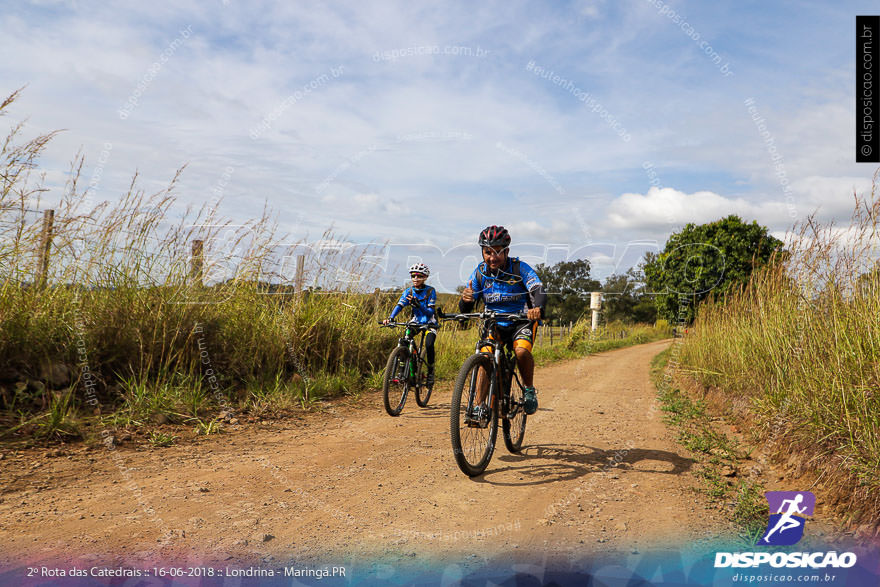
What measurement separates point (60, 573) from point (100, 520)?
2.29ft

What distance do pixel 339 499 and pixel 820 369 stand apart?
13.7 ft

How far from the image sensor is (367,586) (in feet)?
8.73

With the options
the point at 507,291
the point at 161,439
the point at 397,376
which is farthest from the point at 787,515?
the point at 161,439

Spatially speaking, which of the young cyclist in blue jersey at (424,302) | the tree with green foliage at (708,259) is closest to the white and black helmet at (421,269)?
the young cyclist in blue jersey at (424,302)

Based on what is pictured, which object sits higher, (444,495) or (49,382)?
(49,382)

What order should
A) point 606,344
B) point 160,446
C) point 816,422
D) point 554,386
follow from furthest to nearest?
point 606,344
point 554,386
point 160,446
point 816,422

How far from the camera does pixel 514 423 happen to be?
5547mm

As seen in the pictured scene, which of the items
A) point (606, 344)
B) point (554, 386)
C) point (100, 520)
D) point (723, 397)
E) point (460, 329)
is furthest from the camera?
point (606, 344)

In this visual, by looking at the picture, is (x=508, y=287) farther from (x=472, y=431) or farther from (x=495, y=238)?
(x=472, y=431)

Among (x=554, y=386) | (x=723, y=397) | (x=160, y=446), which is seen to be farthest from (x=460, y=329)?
(x=160, y=446)

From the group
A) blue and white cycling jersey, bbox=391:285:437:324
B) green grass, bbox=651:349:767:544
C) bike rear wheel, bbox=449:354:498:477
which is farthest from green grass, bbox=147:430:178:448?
green grass, bbox=651:349:767:544

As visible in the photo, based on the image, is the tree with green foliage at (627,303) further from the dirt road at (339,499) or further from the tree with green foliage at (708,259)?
the dirt road at (339,499)

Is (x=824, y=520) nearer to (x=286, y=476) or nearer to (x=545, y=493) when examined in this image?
(x=545, y=493)

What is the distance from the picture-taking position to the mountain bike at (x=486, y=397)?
430 centimetres
